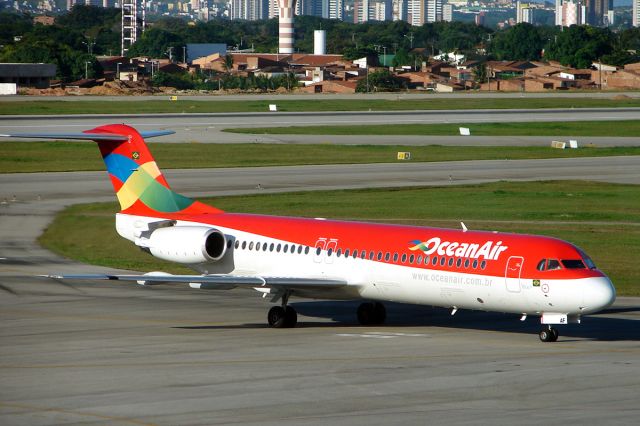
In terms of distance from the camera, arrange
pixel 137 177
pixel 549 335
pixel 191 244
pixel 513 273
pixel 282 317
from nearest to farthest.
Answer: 1. pixel 513 273
2. pixel 549 335
3. pixel 282 317
4. pixel 191 244
5. pixel 137 177

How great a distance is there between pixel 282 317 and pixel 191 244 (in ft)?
12.2

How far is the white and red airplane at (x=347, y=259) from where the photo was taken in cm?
2959

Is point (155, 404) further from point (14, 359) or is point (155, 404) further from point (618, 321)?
point (618, 321)

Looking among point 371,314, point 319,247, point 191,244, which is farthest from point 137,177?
point 371,314

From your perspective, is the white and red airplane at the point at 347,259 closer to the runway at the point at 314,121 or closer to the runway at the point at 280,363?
the runway at the point at 280,363

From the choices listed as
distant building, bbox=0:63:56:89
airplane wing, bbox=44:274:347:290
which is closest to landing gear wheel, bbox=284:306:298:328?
airplane wing, bbox=44:274:347:290

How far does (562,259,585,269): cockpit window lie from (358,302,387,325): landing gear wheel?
6.90 meters

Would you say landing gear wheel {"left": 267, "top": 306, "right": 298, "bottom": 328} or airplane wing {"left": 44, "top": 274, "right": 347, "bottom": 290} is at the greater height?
airplane wing {"left": 44, "top": 274, "right": 347, "bottom": 290}

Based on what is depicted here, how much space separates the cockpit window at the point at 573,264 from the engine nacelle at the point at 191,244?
10865 millimetres

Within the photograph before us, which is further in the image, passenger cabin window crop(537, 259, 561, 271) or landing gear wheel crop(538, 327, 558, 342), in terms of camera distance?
landing gear wheel crop(538, 327, 558, 342)

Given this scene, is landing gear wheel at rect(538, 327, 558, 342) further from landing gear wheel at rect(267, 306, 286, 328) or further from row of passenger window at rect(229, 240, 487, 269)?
landing gear wheel at rect(267, 306, 286, 328)

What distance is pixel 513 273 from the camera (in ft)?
97.5

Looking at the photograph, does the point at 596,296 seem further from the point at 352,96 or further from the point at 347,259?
the point at 352,96

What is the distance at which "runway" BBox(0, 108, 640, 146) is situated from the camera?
324 ft
